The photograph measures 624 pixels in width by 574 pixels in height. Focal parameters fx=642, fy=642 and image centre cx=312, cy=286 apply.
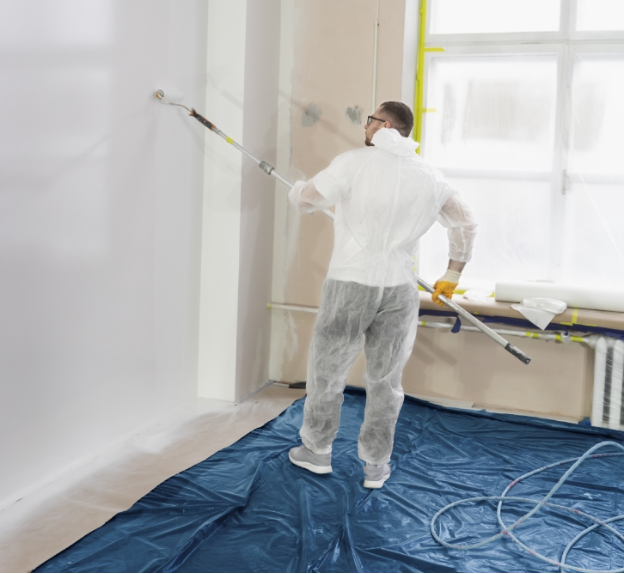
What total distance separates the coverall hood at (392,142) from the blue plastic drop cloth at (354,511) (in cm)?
112

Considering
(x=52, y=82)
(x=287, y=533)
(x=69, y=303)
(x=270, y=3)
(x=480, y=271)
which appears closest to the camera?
(x=287, y=533)

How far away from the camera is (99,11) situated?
2143 millimetres

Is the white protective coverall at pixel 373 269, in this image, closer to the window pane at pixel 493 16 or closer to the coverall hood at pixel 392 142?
the coverall hood at pixel 392 142

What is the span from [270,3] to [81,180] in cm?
143

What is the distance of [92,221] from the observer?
218 centimetres

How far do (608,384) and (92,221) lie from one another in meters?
2.20

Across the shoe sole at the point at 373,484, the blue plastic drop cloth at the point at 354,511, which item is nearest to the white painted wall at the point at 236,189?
the blue plastic drop cloth at the point at 354,511

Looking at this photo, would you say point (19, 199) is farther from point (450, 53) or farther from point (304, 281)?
point (450, 53)

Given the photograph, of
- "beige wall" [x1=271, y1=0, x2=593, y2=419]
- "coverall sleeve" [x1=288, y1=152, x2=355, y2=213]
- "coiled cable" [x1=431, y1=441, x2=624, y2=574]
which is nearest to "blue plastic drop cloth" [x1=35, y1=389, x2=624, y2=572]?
"coiled cable" [x1=431, y1=441, x2=624, y2=574]

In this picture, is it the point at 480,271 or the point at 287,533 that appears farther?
the point at 480,271

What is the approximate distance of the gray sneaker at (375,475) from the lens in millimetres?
2168

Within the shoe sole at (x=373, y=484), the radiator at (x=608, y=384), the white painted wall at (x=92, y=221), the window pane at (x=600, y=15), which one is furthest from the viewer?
the window pane at (x=600, y=15)

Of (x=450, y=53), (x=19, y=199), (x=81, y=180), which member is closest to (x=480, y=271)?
(x=450, y=53)

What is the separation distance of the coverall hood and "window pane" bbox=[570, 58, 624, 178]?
131 cm
